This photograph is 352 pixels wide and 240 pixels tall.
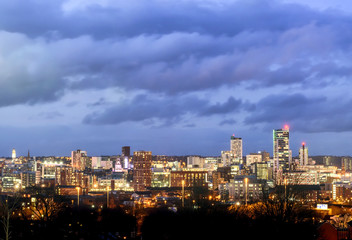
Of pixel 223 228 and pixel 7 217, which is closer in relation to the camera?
pixel 7 217

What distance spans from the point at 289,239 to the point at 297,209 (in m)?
21.1

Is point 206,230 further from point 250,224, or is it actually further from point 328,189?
point 328,189

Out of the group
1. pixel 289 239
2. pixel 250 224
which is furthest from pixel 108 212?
pixel 289 239

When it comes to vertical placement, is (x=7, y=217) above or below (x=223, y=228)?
above

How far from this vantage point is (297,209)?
72.2 m

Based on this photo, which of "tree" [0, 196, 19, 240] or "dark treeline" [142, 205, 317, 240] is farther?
Result: "dark treeline" [142, 205, 317, 240]

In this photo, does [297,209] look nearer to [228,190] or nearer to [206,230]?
[206,230]

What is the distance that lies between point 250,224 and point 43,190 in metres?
88.0

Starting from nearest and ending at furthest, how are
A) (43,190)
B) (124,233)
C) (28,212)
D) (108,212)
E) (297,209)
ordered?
(124,233)
(297,209)
(108,212)
(28,212)
(43,190)

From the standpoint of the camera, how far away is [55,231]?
58.9m

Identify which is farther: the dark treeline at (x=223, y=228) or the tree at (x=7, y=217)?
the dark treeline at (x=223, y=228)

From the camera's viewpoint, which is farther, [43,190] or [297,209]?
[43,190]

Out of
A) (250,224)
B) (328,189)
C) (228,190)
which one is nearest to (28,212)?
(250,224)

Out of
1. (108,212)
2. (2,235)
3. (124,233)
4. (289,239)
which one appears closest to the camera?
(289,239)
